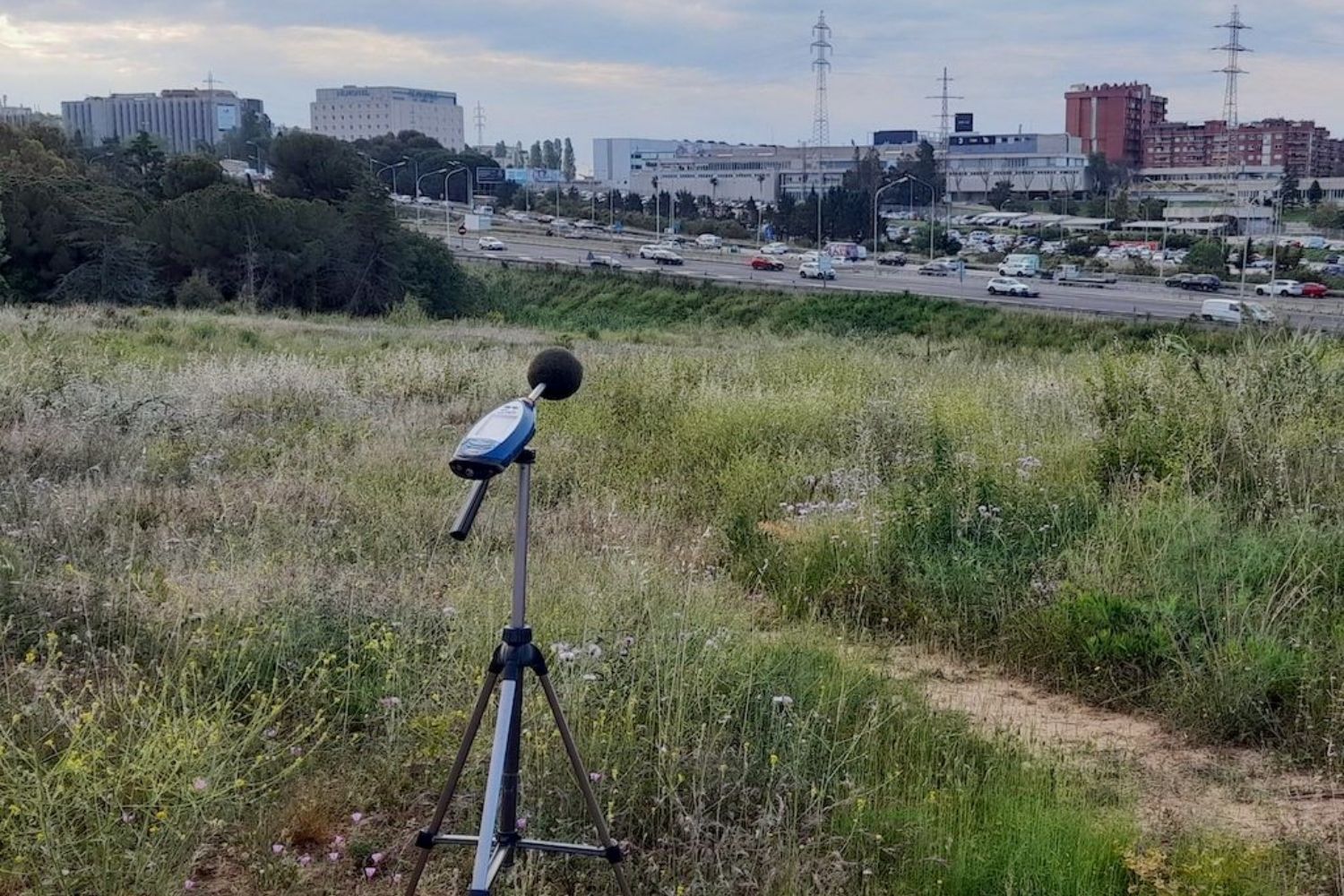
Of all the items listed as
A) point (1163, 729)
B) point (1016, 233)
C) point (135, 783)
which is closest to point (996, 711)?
point (1163, 729)

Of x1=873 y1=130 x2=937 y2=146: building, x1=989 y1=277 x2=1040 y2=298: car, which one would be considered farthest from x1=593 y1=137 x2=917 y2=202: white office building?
x1=989 y1=277 x2=1040 y2=298: car

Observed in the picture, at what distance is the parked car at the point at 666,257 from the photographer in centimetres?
6350

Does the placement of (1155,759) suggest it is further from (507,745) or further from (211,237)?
(211,237)

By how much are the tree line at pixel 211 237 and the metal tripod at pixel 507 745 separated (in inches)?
1450

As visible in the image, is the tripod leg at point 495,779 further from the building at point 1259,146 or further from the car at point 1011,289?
the building at point 1259,146

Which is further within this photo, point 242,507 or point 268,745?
point 242,507

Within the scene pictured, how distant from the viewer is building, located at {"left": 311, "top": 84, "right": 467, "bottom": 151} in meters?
182

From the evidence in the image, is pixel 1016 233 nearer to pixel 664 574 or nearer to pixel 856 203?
pixel 856 203

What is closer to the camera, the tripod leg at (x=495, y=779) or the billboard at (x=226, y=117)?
the tripod leg at (x=495, y=779)

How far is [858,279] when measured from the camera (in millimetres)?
56969

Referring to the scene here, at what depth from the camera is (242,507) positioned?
273 inches

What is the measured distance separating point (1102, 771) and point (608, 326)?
1801 inches

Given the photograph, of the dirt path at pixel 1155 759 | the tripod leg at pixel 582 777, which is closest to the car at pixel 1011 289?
the dirt path at pixel 1155 759

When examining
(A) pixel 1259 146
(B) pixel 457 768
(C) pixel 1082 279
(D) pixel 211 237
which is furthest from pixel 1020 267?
(A) pixel 1259 146
